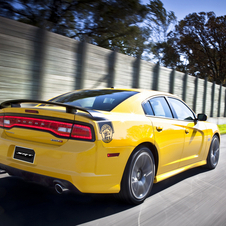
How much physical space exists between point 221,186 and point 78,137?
291cm

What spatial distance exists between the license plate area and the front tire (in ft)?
3.58

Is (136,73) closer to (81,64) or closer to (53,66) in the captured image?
(81,64)

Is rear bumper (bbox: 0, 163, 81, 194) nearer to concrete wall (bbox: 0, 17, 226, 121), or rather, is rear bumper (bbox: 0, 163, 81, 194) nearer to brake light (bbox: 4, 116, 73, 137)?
brake light (bbox: 4, 116, 73, 137)

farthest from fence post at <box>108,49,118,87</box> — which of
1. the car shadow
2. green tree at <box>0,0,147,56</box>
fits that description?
the car shadow

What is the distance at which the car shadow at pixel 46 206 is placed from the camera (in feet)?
9.61

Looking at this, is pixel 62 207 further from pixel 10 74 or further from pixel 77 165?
pixel 10 74

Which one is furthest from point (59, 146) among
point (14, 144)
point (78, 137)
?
point (14, 144)

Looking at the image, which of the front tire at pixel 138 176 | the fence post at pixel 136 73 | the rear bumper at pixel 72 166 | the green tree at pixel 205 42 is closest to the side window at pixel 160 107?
the front tire at pixel 138 176

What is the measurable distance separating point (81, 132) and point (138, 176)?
1104 millimetres

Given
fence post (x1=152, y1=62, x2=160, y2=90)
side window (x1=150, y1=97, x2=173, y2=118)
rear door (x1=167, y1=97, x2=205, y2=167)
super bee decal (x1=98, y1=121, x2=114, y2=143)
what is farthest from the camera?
fence post (x1=152, y1=62, x2=160, y2=90)

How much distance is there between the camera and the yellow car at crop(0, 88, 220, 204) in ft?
9.74

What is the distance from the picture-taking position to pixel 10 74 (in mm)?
6906

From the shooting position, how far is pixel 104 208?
3.37 m

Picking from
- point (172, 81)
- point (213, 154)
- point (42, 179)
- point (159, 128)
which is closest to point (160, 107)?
point (159, 128)
